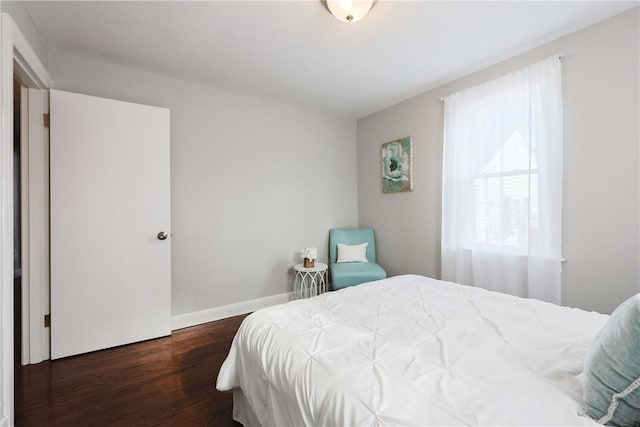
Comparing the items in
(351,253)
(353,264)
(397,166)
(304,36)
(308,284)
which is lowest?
(308,284)

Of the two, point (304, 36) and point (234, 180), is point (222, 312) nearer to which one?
point (234, 180)

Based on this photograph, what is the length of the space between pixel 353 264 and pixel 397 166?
4.31 ft

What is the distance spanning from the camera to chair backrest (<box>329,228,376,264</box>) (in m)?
3.60

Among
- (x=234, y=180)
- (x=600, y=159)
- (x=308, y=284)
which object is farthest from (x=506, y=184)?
(x=234, y=180)

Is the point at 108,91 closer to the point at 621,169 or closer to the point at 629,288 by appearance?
the point at 621,169

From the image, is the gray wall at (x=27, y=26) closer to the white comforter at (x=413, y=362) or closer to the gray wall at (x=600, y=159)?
the white comforter at (x=413, y=362)

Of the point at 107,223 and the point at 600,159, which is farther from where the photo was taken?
the point at 107,223

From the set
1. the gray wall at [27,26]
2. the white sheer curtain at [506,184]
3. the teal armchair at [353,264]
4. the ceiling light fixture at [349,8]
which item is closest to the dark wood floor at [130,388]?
the teal armchair at [353,264]

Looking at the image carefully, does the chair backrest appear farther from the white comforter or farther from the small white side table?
the white comforter

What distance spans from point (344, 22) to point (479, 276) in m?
2.43

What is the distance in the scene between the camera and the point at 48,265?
213 cm

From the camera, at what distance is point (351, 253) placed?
347 centimetres

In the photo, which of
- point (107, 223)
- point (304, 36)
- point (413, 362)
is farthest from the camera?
point (107, 223)

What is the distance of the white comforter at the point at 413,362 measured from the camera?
0.76m
